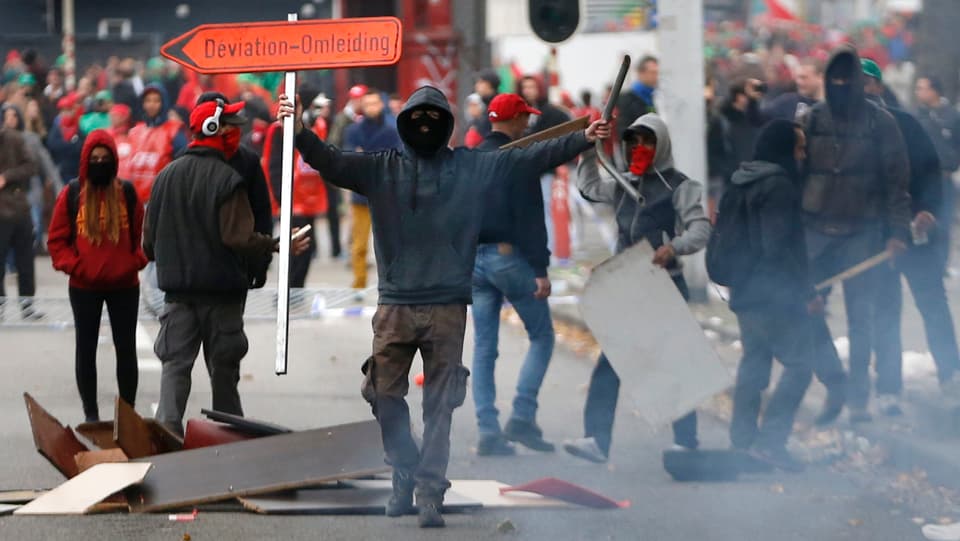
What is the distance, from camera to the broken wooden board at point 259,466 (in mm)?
7496

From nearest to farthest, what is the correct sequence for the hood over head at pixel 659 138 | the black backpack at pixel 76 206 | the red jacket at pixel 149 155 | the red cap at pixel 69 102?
1. the hood over head at pixel 659 138
2. the black backpack at pixel 76 206
3. the red jacket at pixel 149 155
4. the red cap at pixel 69 102

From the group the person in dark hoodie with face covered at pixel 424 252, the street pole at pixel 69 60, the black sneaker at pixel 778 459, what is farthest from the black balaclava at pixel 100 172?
the street pole at pixel 69 60

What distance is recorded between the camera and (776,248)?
8609 mm

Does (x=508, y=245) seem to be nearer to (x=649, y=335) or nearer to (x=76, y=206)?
(x=649, y=335)

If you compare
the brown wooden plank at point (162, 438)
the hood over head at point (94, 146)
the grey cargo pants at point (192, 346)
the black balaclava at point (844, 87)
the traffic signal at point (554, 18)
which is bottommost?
the brown wooden plank at point (162, 438)

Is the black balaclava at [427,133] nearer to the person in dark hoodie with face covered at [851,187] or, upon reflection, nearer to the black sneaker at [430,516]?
the black sneaker at [430,516]

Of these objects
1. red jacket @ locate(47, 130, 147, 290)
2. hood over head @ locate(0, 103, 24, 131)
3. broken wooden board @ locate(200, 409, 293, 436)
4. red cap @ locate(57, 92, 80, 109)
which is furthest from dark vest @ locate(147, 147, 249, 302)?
red cap @ locate(57, 92, 80, 109)

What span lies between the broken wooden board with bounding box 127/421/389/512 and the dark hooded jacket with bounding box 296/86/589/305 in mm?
742

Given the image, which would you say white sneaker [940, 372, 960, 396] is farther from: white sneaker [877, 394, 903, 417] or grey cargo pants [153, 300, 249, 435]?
grey cargo pants [153, 300, 249, 435]

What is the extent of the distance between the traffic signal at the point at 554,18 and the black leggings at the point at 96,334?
3.57 metres

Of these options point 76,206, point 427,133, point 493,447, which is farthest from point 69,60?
point 427,133

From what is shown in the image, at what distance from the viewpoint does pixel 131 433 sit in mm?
7844

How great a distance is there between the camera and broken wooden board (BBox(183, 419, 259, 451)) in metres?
7.93

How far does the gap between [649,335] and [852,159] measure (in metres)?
1.95
